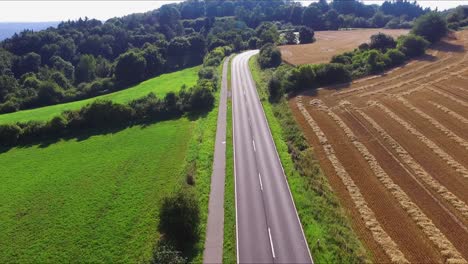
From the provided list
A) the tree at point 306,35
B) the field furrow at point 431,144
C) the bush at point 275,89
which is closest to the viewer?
the field furrow at point 431,144

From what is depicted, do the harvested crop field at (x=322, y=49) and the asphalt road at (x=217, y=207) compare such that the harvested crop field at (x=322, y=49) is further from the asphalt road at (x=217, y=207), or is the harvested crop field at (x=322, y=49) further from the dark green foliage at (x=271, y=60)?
the asphalt road at (x=217, y=207)

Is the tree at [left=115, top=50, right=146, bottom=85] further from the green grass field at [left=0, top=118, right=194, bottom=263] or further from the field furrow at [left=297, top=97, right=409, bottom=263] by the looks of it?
the field furrow at [left=297, top=97, right=409, bottom=263]

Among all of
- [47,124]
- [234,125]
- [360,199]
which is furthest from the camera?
[47,124]

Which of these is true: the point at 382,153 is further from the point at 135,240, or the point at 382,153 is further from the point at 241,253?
the point at 135,240

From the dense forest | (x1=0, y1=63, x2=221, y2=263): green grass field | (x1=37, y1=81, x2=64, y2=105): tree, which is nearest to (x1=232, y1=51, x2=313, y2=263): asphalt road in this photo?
(x1=0, y1=63, x2=221, y2=263): green grass field

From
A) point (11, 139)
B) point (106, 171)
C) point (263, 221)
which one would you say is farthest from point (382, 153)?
point (11, 139)

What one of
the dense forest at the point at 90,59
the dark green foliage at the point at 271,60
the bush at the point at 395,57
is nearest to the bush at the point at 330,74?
the bush at the point at 395,57
